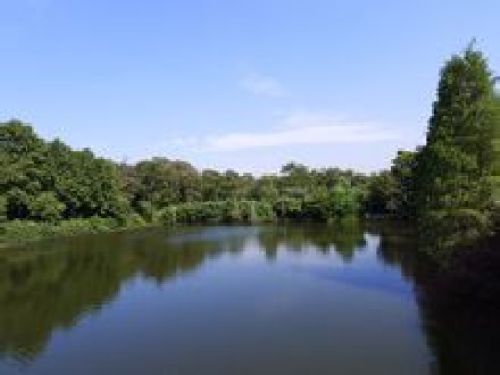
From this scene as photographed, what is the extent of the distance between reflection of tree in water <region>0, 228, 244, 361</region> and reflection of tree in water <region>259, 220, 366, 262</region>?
12.8 feet

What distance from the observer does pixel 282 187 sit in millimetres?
132250

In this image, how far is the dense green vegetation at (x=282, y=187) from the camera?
1394 inches

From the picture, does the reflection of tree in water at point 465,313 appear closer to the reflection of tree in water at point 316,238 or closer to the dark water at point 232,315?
the dark water at point 232,315

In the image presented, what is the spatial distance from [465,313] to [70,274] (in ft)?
89.4

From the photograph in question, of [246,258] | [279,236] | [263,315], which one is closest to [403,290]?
[263,315]

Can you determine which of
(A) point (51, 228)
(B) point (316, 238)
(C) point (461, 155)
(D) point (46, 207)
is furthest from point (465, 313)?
(A) point (51, 228)

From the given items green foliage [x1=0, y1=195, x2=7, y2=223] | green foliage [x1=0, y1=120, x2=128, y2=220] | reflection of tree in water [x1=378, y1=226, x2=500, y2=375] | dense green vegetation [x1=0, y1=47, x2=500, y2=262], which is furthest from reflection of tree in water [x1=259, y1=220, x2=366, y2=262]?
green foliage [x1=0, y1=195, x2=7, y2=223]

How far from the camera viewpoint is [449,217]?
35.0 meters

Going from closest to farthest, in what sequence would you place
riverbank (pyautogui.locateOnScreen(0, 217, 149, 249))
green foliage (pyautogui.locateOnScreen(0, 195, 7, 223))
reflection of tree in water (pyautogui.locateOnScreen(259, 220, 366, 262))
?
reflection of tree in water (pyautogui.locateOnScreen(259, 220, 366, 262))
green foliage (pyautogui.locateOnScreen(0, 195, 7, 223))
riverbank (pyautogui.locateOnScreen(0, 217, 149, 249))

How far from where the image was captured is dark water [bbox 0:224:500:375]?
23.7 m

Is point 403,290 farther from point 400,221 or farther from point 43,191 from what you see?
point 400,221

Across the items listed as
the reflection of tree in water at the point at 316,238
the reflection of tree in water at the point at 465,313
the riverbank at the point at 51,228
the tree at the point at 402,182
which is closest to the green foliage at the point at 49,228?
the riverbank at the point at 51,228

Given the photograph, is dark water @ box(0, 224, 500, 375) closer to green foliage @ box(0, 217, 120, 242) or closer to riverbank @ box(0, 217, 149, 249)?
riverbank @ box(0, 217, 149, 249)

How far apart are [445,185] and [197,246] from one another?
33.7m
